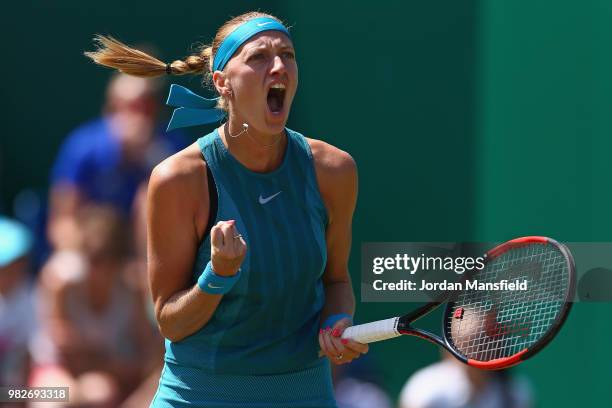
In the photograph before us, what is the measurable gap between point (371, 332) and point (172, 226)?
0.55m

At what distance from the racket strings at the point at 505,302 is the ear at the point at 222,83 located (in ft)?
2.63

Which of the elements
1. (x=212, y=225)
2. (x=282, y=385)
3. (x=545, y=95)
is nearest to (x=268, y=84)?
(x=212, y=225)

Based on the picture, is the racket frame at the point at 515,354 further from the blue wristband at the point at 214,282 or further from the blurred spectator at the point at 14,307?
the blurred spectator at the point at 14,307

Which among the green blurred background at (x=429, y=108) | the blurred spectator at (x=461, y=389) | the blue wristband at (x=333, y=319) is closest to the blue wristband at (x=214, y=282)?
the blue wristband at (x=333, y=319)

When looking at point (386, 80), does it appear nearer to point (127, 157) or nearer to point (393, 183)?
point (393, 183)

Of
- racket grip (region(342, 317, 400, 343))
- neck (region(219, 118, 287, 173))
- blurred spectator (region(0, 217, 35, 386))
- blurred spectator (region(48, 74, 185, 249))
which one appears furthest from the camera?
blurred spectator (region(48, 74, 185, 249))

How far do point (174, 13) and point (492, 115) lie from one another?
1753 millimetres

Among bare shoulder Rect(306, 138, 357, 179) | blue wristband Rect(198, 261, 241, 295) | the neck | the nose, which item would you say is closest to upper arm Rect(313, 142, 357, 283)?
bare shoulder Rect(306, 138, 357, 179)

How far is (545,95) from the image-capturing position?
582 cm

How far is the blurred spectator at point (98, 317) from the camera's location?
5.12 metres

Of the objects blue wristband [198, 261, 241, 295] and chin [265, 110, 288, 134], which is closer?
blue wristband [198, 261, 241, 295]

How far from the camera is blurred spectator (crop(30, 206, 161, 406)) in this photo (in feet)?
16.8

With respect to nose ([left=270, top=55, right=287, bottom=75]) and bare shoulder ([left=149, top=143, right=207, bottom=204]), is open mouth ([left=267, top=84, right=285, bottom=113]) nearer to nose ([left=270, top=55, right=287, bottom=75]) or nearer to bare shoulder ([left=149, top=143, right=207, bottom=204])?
nose ([left=270, top=55, right=287, bottom=75])

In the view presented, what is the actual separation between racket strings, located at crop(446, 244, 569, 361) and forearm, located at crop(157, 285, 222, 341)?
641mm
